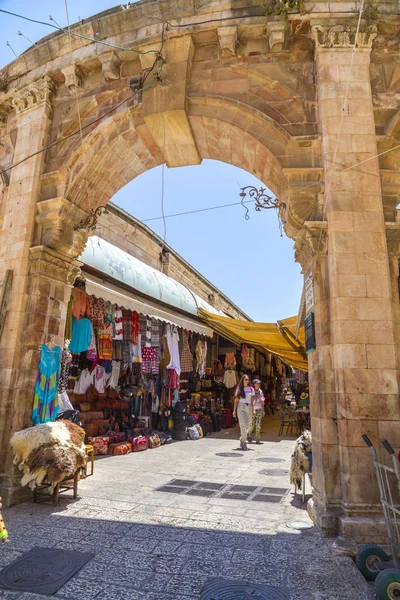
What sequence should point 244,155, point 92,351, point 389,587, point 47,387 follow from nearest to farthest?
1. point 389,587
2. point 47,387
3. point 244,155
4. point 92,351

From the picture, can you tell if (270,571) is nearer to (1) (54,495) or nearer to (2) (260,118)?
(1) (54,495)

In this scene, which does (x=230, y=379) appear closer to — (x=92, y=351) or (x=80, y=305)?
(x=92, y=351)

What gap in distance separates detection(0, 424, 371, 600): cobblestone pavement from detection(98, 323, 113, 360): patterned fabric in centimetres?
265

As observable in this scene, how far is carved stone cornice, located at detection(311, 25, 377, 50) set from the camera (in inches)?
207

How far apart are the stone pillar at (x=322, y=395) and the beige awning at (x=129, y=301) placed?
411cm

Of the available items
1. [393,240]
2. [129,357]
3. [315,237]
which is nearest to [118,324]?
[129,357]

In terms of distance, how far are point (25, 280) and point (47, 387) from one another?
5.72ft

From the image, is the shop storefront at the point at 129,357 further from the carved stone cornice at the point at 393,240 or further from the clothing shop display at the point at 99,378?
the carved stone cornice at the point at 393,240

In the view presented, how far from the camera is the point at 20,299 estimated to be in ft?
19.6

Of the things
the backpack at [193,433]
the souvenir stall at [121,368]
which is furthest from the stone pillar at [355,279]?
the backpack at [193,433]

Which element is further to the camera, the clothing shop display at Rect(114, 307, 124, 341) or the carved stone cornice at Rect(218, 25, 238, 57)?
the clothing shop display at Rect(114, 307, 124, 341)

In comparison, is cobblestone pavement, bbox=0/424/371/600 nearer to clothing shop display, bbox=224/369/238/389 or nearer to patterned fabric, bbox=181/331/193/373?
patterned fabric, bbox=181/331/193/373

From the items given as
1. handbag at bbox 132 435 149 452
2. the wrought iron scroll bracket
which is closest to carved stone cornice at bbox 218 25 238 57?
the wrought iron scroll bracket

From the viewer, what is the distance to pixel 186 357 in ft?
40.0
